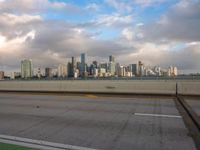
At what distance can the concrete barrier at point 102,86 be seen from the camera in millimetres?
21688

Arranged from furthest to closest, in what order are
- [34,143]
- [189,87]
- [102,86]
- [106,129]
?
[102,86]
[189,87]
[106,129]
[34,143]

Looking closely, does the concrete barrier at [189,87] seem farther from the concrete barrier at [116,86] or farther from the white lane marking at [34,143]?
the white lane marking at [34,143]

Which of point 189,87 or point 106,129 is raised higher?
point 189,87

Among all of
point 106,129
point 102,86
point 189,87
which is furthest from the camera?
point 102,86

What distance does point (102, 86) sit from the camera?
930 inches

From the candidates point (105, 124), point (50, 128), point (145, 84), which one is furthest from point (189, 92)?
point (50, 128)

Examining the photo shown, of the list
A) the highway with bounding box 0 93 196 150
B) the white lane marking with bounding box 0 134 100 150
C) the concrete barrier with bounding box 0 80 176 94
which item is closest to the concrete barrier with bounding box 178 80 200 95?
the concrete barrier with bounding box 0 80 176 94

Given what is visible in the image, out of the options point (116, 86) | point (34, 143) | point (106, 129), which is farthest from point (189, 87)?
point (34, 143)

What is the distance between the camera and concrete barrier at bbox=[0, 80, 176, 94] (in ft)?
71.2

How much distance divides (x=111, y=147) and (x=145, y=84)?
53.2ft

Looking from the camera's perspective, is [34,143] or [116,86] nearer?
[34,143]

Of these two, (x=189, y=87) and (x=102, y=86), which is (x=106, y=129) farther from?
(x=102, y=86)

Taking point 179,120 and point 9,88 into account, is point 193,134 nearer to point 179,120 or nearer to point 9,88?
point 179,120

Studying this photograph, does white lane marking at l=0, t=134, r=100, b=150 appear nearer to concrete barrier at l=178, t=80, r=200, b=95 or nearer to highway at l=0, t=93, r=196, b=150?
highway at l=0, t=93, r=196, b=150
